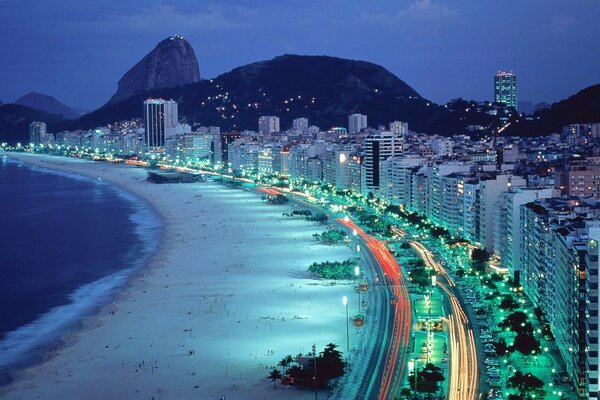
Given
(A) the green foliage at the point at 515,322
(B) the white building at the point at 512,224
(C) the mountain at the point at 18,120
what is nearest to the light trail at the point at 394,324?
(A) the green foliage at the point at 515,322

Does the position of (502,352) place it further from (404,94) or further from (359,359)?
(404,94)

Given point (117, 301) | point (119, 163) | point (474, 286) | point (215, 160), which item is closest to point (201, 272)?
point (117, 301)

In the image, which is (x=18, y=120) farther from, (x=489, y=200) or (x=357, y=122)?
(x=489, y=200)

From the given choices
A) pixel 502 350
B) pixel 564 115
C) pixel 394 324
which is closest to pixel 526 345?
pixel 502 350

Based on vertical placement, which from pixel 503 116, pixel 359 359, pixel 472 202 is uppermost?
pixel 503 116

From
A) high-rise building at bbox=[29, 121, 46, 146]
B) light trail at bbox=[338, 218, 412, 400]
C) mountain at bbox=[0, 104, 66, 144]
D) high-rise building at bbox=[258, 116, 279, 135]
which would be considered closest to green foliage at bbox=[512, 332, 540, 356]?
light trail at bbox=[338, 218, 412, 400]

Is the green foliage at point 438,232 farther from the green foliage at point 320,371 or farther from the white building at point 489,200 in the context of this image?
the green foliage at point 320,371
